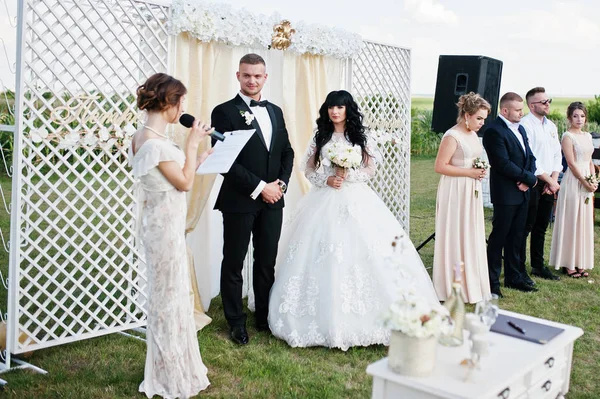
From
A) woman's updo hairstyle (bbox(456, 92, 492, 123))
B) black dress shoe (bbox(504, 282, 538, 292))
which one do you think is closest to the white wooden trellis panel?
woman's updo hairstyle (bbox(456, 92, 492, 123))

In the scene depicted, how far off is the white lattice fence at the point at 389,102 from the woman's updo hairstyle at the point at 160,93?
298 centimetres

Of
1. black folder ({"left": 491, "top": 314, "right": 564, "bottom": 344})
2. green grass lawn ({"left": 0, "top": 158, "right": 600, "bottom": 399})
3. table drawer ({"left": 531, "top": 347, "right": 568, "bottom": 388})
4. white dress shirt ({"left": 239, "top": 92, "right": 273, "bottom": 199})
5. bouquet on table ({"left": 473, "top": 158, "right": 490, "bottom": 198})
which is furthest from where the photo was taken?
bouquet on table ({"left": 473, "top": 158, "right": 490, "bottom": 198})

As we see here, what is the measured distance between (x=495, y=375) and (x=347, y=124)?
2.41 meters

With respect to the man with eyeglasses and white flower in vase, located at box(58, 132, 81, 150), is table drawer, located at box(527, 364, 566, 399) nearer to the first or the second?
white flower in vase, located at box(58, 132, 81, 150)

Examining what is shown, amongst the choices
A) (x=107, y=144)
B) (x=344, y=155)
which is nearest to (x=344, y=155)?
(x=344, y=155)

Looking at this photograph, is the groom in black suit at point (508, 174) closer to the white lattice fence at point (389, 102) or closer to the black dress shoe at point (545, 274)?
the black dress shoe at point (545, 274)

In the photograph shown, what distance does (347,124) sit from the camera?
458 centimetres

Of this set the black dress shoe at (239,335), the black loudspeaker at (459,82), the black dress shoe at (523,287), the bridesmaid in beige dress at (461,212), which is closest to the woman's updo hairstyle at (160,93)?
the black dress shoe at (239,335)

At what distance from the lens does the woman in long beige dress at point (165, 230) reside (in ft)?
10.5

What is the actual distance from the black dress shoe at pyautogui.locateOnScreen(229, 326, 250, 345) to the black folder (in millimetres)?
1737

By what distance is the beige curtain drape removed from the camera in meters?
4.61

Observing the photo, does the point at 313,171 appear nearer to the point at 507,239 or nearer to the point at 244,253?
the point at 244,253

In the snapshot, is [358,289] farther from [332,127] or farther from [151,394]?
[151,394]

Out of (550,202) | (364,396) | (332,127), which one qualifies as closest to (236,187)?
(332,127)
